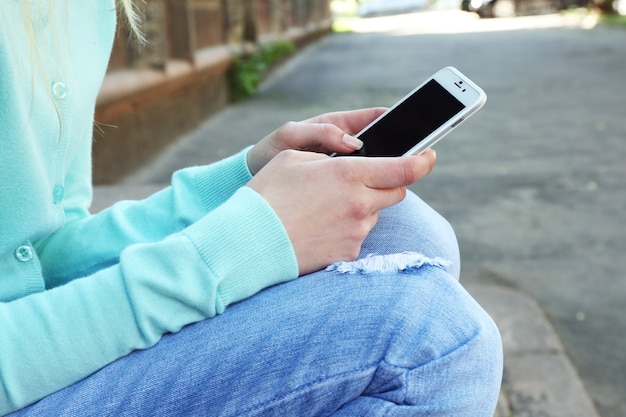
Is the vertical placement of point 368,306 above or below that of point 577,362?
above

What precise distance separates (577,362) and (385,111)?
119 centimetres

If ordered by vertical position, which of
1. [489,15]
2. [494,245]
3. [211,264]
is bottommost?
[489,15]

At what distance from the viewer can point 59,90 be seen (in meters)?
0.94

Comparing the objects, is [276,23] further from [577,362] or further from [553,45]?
[577,362]

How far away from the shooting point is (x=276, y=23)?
9.76m

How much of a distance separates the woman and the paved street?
114 cm

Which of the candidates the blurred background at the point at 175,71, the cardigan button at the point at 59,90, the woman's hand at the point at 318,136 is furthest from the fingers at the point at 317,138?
the blurred background at the point at 175,71

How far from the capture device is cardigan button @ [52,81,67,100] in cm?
94

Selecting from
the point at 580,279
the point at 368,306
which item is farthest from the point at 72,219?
the point at 580,279

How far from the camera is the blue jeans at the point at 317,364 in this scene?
789 millimetres

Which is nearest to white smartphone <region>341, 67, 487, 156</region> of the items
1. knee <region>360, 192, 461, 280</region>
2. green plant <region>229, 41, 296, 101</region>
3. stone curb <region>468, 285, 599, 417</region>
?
knee <region>360, 192, 461, 280</region>

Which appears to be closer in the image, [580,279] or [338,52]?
[580,279]

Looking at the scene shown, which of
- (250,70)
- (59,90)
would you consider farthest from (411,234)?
(250,70)

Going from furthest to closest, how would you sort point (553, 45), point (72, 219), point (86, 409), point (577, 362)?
point (553, 45) < point (577, 362) < point (72, 219) < point (86, 409)
